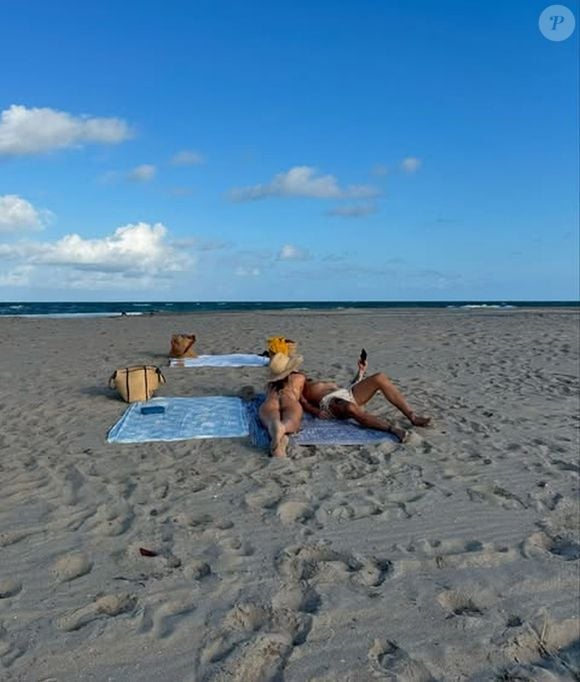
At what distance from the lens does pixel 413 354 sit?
11.7m

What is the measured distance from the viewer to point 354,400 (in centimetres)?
611

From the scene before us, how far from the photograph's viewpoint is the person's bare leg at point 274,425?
5188 millimetres

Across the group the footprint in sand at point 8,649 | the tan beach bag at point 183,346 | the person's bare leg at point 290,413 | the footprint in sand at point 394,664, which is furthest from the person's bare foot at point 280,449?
the tan beach bag at point 183,346

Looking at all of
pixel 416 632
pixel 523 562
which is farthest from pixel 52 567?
pixel 523 562

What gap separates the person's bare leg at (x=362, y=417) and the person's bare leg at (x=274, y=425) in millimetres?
612

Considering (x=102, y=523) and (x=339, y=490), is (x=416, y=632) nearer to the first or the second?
(x=339, y=490)

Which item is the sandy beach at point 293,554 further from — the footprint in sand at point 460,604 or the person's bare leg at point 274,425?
the person's bare leg at point 274,425

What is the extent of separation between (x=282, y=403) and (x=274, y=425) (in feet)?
1.48

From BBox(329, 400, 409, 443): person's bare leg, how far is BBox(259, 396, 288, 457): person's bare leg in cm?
61

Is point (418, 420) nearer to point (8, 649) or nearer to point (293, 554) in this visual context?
point (293, 554)

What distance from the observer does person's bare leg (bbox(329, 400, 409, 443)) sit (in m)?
5.60

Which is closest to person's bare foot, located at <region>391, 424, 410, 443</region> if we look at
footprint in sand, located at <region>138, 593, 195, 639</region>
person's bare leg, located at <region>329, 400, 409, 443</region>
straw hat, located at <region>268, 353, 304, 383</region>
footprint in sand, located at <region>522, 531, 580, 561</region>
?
person's bare leg, located at <region>329, 400, 409, 443</region>

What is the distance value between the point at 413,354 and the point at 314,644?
934cm

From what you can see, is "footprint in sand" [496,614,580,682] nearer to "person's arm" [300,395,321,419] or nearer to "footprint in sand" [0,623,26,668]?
"footprint in sand" [0,623,26,668]
